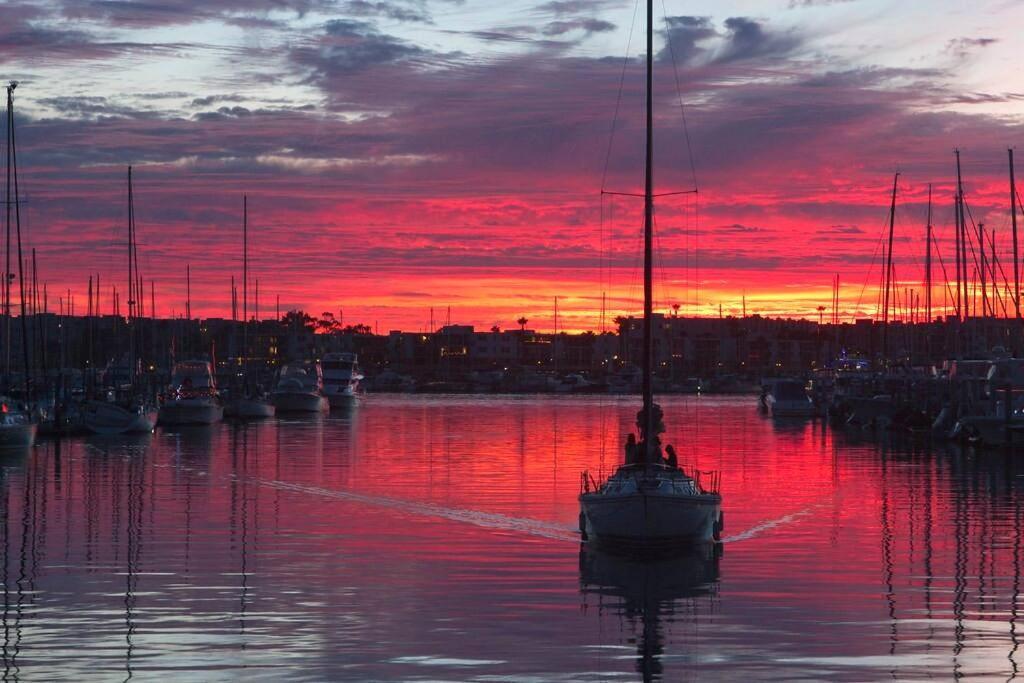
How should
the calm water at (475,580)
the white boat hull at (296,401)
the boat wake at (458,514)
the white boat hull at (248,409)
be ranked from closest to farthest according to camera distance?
the calm water at (475,580) < the boat wake at (458,514) < the white boat hull at (248,409) < the white boat hull at (296,401)

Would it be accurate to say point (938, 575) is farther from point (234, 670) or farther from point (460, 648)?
point (234, 670)

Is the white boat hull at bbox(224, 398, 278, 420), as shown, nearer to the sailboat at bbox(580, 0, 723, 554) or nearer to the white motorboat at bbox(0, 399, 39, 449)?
the white motorboat at bbox(0, 399, 39, 449)

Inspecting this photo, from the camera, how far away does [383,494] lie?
49.3 m

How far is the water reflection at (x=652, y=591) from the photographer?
22.9m

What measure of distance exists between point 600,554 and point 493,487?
19.3m

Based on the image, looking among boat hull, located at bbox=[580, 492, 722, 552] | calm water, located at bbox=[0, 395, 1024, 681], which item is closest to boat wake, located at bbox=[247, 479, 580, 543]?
calm water, located at bbox=[0, 395, 1024, 681]

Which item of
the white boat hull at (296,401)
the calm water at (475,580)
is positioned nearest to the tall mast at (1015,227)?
the calm water at (475,580)

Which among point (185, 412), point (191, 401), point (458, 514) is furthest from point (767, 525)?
point (191, 401)

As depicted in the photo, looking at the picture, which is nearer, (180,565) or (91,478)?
(180,565)

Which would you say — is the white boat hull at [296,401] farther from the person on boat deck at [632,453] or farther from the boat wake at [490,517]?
the person on boat deck at [632,453]

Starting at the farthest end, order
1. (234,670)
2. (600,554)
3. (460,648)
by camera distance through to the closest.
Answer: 1. (600,554)
2. (460,648)
3. (234,670)

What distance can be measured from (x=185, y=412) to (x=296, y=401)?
29170mm

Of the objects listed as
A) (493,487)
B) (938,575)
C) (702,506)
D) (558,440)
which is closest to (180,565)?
(702,506)

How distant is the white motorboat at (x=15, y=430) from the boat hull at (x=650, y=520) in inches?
1584
